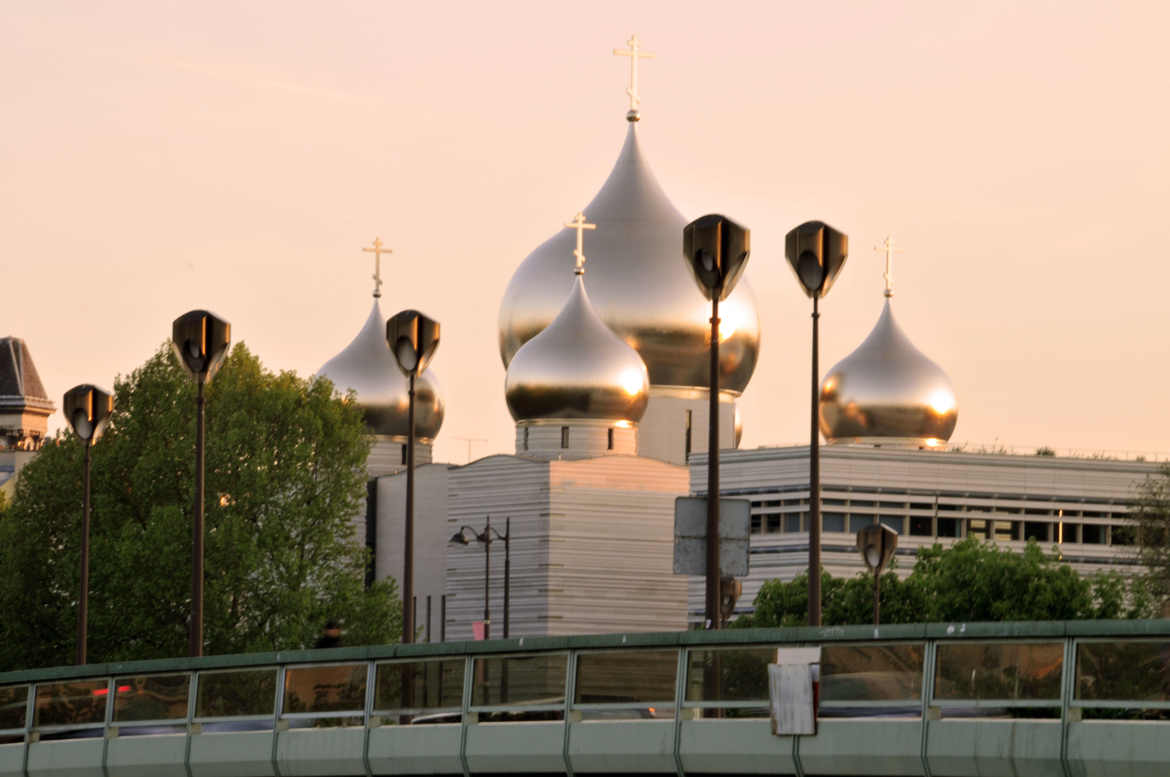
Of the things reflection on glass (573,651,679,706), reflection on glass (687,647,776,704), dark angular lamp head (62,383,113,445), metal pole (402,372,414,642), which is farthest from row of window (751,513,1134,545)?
reflection on glass (687,647,776,704)

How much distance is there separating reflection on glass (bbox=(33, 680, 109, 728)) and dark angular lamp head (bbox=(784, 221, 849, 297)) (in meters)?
7.86

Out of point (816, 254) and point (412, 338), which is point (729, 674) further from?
point (412, 338)

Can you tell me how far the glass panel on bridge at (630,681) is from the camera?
62.0 ft

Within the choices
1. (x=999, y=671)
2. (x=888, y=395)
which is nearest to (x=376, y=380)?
(x=888, y=395)

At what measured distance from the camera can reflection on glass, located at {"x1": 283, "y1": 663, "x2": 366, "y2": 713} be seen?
21.2 meters

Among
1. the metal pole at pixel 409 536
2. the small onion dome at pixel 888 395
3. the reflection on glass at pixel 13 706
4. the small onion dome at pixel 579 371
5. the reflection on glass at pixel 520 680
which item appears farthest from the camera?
the small onion dome at pixel 888 395

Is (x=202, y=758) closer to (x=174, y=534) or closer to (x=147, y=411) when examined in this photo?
(x=174, y=534)

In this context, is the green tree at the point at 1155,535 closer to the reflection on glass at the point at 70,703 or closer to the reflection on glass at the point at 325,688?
the reflection on glass at the point at 70,703

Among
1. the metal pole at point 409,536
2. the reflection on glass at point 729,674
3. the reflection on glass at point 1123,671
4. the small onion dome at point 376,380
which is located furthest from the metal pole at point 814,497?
the small onion dome at point 376,380

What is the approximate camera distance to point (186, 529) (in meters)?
57.6

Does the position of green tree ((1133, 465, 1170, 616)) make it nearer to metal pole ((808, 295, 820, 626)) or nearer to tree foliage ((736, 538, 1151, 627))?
tree foliage ((736, 538, 1151, 627))

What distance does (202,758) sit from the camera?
22.2 m

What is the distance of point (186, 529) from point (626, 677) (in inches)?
1557

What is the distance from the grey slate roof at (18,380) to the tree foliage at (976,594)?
10647 centimetres
